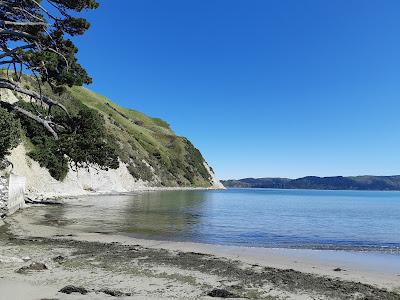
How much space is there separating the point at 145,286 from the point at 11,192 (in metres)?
18.6

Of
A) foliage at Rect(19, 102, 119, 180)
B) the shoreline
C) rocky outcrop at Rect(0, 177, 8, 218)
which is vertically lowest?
the shoreline

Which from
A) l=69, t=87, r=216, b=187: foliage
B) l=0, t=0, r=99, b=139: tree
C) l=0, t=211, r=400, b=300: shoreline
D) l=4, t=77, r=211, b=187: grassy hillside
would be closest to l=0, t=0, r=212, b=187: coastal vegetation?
l=0, t=0, r=99, b=139: tree

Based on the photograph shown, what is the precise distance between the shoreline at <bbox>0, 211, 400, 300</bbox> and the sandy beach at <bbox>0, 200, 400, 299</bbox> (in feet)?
0.07

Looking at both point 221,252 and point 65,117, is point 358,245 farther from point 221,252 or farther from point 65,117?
point 65,117

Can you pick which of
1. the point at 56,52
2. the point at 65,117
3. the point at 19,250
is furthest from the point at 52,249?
the point at 65,117

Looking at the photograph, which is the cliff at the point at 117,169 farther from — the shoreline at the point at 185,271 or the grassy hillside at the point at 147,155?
the shoreline at the point at 185,271

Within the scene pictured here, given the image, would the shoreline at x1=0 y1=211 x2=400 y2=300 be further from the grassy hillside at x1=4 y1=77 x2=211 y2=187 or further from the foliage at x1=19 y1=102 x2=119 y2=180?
the grassy hillside at x1=4 y1=77 x2=211 y2=187

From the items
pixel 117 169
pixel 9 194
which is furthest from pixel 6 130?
pixel 117 169

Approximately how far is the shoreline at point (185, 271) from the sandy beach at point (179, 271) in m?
0.02

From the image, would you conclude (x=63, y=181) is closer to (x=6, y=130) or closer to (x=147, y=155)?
(x=6, y=130)

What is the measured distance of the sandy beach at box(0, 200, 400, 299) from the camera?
924 centimetres

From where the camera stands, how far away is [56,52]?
24.2 m

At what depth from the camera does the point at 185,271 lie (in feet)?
38.1

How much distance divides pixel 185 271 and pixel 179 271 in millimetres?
179
